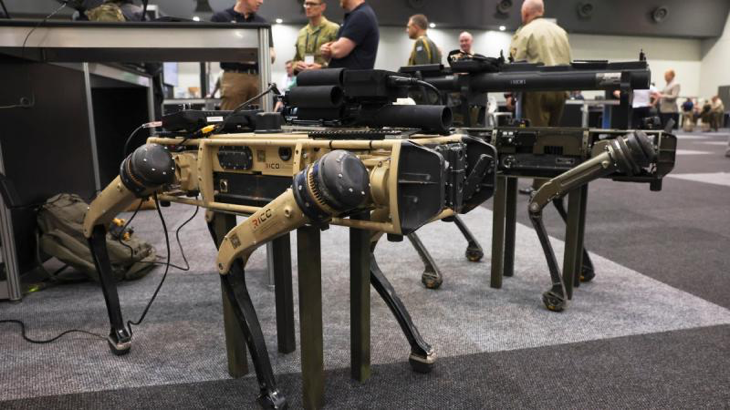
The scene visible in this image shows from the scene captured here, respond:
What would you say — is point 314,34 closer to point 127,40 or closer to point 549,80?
point 127,40

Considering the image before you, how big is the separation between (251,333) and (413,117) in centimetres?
74

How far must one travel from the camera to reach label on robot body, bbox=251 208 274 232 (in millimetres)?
1194

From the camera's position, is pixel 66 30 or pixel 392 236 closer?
pixel 392 236

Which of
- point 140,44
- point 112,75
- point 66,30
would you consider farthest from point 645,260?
point 112,75

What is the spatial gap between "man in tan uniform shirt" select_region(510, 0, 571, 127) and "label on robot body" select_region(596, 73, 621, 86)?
1652 millimetres

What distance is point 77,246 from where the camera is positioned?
2.60 metres

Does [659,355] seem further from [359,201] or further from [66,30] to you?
[66,30]

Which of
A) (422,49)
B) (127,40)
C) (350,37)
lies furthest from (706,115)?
(127,40)

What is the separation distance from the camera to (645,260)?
9.87 feet

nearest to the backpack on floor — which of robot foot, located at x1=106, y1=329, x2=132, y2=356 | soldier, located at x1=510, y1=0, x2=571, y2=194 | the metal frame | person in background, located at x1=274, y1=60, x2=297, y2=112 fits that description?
the metal frame

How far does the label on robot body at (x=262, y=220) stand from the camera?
119cm

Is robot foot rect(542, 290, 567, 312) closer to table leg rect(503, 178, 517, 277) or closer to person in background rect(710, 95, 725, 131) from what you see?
table leg rect(503, 178, 517, 277)

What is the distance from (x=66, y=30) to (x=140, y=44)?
0.31 meters

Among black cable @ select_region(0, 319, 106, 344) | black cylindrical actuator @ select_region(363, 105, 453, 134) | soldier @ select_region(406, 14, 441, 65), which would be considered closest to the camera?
black cylindrical actuator @ select_region(363, 105, 453, 134)
